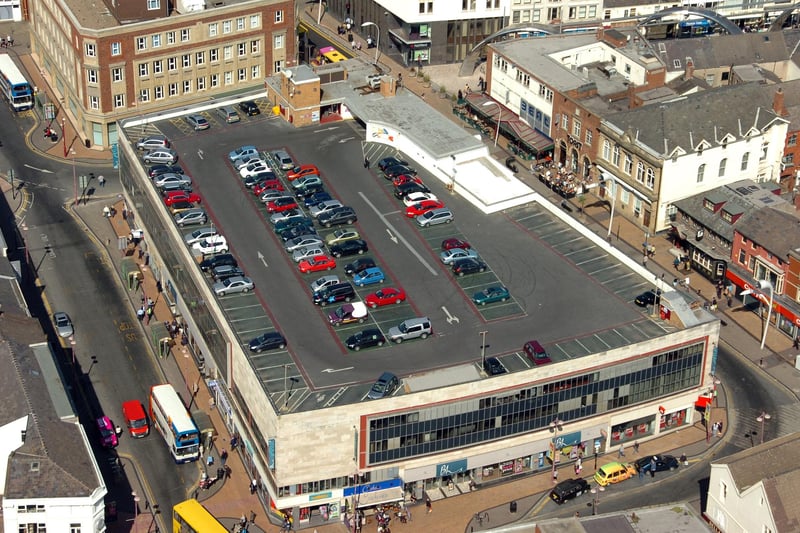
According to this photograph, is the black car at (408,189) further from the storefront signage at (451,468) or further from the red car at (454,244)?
the storefront signage at (451,468)

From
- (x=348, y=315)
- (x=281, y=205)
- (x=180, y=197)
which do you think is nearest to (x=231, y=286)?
(x=348, y=315)

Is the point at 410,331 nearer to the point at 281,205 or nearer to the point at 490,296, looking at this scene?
the point at 490,296

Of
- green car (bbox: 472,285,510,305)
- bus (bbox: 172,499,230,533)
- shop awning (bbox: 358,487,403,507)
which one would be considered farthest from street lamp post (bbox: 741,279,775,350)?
bus (bbox: 172,499,230,533)

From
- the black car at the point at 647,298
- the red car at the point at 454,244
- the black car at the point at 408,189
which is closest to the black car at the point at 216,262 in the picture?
the red car at the point at 454,244

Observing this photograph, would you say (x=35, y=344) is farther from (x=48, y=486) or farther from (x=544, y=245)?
(x=544, y=245)

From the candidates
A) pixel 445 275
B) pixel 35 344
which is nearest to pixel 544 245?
pixel 445 275
